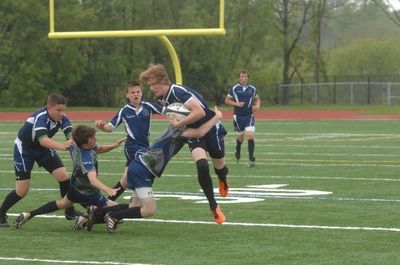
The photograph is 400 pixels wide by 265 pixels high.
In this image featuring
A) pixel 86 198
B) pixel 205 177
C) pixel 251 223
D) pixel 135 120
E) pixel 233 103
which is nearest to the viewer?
pixel 205 177

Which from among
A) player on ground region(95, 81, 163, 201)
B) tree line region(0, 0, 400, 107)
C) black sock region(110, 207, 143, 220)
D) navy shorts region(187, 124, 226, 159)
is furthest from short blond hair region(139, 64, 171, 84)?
tree line region(0, 0, 400, 107)

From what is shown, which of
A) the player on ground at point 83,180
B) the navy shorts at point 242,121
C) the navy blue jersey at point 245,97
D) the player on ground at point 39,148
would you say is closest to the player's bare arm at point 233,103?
the navy blue jersey at point 245,97

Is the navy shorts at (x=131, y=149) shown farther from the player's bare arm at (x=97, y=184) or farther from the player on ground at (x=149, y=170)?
the player's bare arm at (x=97, y=184)

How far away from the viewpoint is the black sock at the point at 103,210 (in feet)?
31.8

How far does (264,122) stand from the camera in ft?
118

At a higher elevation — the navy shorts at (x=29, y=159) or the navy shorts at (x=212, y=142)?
the navy shorts at (x=212, y=142)

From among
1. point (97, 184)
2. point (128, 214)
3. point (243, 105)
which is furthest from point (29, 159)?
point (243, 105)

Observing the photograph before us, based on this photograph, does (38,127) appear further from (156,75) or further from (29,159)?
(156,75)

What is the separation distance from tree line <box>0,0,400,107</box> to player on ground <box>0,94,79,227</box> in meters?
19.4

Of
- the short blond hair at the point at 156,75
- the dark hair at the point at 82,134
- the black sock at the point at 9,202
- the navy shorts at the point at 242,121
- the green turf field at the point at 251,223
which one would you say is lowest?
the green turf field at the point at 251,223

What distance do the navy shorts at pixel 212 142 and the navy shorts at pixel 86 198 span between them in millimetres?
1029

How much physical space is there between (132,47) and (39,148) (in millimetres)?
37408

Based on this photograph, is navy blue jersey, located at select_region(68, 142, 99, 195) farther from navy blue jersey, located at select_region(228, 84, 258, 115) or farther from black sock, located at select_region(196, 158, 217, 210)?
navy blue jersey, located at select_region(228, 84, 258, 115)

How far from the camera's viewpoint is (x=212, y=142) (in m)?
10.1
